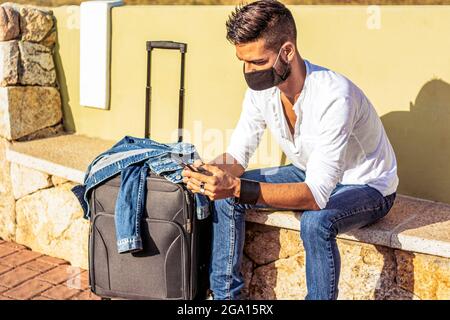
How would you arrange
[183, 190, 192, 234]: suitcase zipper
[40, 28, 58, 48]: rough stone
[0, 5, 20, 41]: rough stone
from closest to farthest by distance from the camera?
[183, 190, 192, 234]: suitcase zipper
[0, 5, 20, 41]: rough stone
[40, 28, 58, 48]: rough stone

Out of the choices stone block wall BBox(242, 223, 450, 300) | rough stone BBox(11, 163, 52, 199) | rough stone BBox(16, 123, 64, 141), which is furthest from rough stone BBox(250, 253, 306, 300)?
rough stone BBox(16, 123, 64, 141)

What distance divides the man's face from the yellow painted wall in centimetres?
97

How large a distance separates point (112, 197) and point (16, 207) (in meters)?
1.59

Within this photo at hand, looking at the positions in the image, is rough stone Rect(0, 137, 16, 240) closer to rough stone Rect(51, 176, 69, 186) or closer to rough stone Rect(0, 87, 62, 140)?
rough stone Rect(0, 87, 62, 140)

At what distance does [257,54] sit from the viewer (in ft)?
8.97

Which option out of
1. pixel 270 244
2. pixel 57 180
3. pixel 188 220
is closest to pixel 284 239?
pixel 270 244

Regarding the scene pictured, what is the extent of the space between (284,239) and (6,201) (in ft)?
7.48

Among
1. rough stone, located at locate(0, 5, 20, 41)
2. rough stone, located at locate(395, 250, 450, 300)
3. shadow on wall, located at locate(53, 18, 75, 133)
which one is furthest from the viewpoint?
shadow on wall, located at locate(53, 18, 75, 133)

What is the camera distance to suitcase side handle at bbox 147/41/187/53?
Answer: 4.18m

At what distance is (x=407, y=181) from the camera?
11.5 ft

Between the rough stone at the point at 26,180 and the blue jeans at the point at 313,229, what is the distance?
1.58m

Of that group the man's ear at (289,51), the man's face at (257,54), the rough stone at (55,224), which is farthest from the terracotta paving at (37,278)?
the man's ear at (289,51)

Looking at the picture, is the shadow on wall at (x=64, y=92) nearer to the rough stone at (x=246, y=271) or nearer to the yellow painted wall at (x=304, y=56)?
the yellow painted wall at (x=304, y=56)
